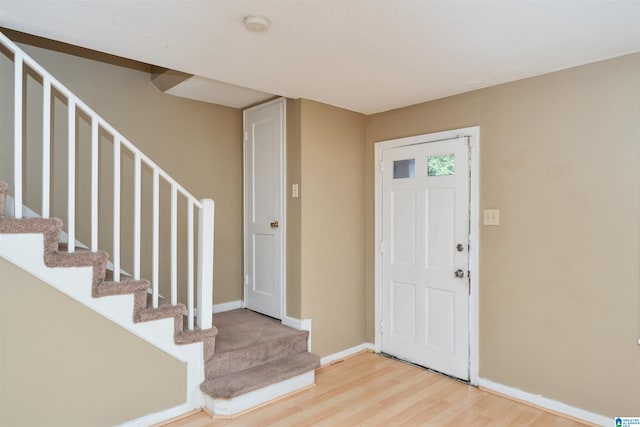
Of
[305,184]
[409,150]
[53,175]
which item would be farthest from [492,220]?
A: [53,175]

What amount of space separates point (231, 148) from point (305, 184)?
107 centimetres

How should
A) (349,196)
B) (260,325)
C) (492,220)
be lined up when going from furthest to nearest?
(349,196)
(260,325)
(492,220)

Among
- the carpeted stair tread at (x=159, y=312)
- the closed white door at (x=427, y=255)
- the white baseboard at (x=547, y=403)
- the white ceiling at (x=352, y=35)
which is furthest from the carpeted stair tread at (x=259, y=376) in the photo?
the white ceiling at (x=352, y=35)

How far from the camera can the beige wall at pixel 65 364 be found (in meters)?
2.00

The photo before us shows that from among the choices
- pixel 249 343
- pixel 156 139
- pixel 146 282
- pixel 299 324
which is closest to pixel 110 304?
pixel 146 282

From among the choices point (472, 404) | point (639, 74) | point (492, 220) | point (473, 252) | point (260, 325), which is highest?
point (639, 74)

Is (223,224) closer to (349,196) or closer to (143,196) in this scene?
(143,196)

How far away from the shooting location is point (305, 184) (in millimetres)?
3336

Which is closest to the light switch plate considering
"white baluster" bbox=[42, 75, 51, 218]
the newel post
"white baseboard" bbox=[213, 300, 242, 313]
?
the newel post

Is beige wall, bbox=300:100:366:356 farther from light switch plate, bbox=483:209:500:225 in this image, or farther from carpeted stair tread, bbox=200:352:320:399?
light switch plate, bbox=483:209:500:225

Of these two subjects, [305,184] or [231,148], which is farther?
[231,148]

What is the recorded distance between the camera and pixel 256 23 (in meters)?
1.93

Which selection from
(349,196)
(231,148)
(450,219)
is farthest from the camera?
(231,148)

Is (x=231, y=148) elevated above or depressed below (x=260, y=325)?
above
